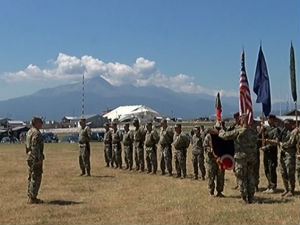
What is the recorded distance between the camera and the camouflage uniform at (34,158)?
13.0 m

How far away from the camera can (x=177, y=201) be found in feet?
42.8

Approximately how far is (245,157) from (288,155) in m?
1.54

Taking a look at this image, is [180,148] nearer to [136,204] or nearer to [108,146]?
[108,146]

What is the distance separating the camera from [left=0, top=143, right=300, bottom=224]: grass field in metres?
10.9

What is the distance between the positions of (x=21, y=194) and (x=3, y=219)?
370 centimetres

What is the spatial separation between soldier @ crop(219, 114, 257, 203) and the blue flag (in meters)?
2.26

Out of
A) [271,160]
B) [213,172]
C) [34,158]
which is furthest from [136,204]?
[271,160]

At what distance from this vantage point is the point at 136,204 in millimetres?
12852

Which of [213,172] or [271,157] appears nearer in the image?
[213,172]

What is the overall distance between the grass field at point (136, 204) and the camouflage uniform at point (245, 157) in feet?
1.33

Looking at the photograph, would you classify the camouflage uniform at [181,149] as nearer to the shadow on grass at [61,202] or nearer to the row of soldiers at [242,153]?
the row of soldiers at [242,153]

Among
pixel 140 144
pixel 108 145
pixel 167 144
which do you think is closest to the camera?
pixel 167 144

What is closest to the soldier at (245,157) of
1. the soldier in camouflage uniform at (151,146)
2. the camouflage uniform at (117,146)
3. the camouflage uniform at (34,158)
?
the camouflage uniform at (34,158)

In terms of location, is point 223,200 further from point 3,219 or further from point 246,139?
point 3,219
